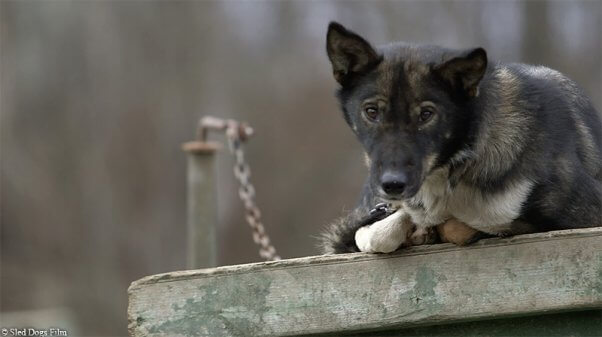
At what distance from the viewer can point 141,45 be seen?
1953 centimetres

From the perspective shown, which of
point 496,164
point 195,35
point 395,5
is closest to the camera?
point 496,164

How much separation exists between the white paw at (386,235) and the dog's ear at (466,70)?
69 cm

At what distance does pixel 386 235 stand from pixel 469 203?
39cm

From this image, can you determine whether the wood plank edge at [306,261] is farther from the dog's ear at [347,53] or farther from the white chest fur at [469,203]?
the dog's ear at [347,53]

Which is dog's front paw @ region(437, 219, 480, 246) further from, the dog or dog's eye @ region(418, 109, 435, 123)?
dog's eye @ region(418, 109, 435, 123)

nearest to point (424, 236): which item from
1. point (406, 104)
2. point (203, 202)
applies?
point (406, 104)

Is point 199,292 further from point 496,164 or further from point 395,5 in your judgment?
point 395,5

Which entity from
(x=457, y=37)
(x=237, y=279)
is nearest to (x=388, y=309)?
(x=237, y=279)

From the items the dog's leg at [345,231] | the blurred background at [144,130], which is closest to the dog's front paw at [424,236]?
the dog's leg at [345,231]

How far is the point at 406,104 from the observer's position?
13.7ft

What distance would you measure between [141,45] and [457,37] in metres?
6.91

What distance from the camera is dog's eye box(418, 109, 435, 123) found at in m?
4.19

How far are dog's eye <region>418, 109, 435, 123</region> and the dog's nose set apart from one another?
0.84ft

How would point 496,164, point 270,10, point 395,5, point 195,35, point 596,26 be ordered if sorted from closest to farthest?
1. point 496,164
2. point 596,26
3. point 395,5
4. point 270,10
5. point 195,35
